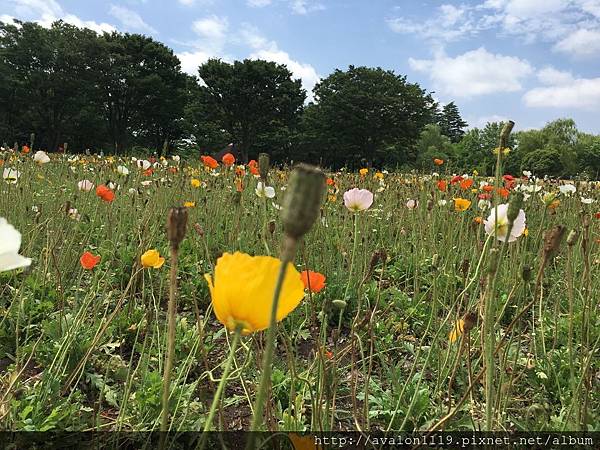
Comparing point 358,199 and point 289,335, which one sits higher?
point 358,199

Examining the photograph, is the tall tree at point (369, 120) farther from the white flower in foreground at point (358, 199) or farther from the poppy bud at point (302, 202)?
the poppy bud at point (302, 202)

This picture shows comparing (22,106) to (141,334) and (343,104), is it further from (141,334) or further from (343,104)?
(141,334)

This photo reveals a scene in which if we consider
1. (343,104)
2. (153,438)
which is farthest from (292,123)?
(153,438)

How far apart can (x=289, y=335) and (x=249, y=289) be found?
1.40 metres

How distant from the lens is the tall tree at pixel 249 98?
105 feet

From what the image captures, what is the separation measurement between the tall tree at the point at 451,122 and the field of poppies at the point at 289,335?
218 feet

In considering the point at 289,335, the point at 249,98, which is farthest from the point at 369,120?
the point at 289,335

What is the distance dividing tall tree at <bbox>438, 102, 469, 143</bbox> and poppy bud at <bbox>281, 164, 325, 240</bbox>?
68.6 m

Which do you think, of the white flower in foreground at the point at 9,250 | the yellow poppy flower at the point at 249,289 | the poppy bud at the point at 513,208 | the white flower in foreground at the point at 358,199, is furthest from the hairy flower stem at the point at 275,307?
the white flower in foreground at the point at 358,199

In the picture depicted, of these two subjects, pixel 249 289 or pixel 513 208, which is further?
pixel 513 208

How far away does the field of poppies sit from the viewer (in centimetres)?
52

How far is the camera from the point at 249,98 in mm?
32031

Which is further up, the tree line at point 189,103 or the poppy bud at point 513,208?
the tree line at point 189,103

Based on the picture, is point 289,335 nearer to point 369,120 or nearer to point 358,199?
point 358,199
